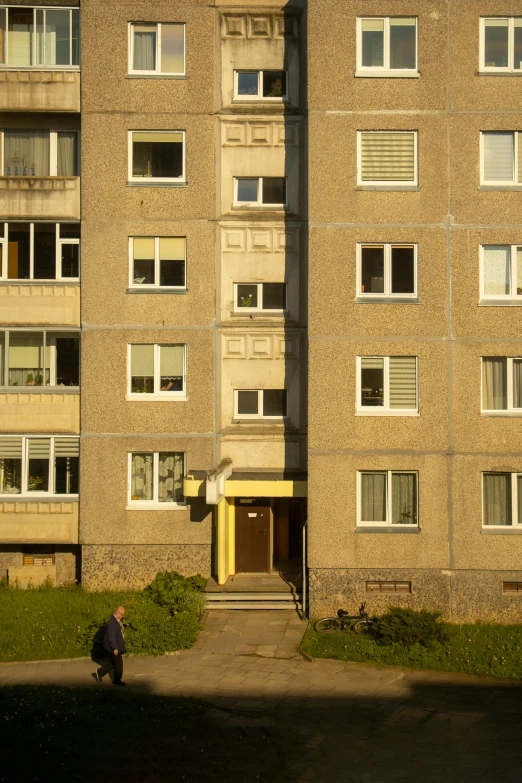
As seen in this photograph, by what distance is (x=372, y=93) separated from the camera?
1992 cm

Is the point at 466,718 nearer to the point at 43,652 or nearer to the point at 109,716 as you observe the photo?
the point at 109,716

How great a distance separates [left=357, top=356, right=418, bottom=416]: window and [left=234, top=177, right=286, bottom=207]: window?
5.06 meters

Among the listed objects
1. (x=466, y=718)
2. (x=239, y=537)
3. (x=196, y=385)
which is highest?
(x=196, y=385)

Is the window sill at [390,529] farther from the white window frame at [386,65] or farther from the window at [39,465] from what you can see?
the white window frame at [386,65]

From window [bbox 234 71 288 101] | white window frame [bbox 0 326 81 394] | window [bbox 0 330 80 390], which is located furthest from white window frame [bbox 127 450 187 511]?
window [bbox 234 71 288 101]

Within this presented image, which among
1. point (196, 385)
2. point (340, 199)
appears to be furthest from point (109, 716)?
point (340, 199)

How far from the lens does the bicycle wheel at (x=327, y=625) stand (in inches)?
748

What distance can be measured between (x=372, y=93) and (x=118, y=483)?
37.1 ft

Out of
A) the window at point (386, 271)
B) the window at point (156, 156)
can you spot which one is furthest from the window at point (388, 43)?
the window at point (156, 156)

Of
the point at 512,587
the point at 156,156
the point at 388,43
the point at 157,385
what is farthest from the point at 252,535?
the point at 388,43

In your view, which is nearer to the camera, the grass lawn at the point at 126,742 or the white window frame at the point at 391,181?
the grass lawn at the point at 126,742

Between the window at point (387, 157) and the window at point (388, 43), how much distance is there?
1590 mm

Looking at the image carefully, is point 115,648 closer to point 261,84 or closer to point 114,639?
point 114,639

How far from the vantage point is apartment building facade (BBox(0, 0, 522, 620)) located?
65.0 ft
